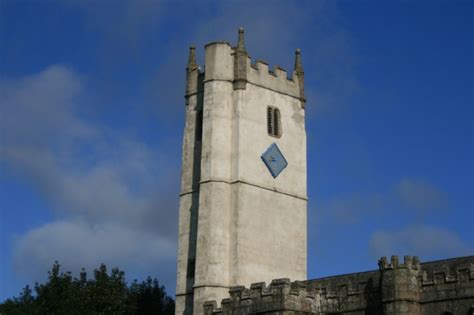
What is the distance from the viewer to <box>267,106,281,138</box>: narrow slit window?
6706 centimetres

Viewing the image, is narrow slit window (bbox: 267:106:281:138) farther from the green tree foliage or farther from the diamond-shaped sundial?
the green tree foliage

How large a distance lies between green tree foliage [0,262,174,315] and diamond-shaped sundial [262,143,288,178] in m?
17.3

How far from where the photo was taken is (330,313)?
171 feet

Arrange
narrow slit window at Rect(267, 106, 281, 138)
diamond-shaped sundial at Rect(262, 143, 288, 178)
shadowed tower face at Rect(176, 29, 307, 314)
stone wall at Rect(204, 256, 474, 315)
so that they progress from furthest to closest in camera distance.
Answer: narrow slit window at Rect(267, 106, 281, 138) → diamond-shaped sundial at Rect(262, 143, 288, 178) → shadowed tower face at Rect(176, 29, 307, 314) → stone wall at Rect(204, 256, 474, 315)

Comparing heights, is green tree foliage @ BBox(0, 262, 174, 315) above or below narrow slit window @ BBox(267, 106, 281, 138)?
below

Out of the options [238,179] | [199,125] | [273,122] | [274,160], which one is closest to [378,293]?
[238,179]

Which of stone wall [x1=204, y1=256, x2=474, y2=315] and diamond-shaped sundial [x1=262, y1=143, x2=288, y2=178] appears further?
diamond-shaped sundial [x1=262, y1=143, x2=288, y2=178]

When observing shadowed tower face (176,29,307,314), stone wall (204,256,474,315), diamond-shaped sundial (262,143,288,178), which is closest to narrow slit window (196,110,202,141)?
shadowed tower face (176,29,307,314)

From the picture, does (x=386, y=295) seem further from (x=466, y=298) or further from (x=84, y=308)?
(x=84, y=308)

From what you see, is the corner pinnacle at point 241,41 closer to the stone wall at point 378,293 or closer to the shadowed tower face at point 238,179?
the shadowed tower face at point 238,179

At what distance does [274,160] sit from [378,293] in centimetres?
1858

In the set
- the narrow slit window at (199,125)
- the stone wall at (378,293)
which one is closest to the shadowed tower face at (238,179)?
the narrow slit window at (199,125)

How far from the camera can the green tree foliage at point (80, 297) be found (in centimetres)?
7212

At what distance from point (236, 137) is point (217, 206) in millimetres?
5141
